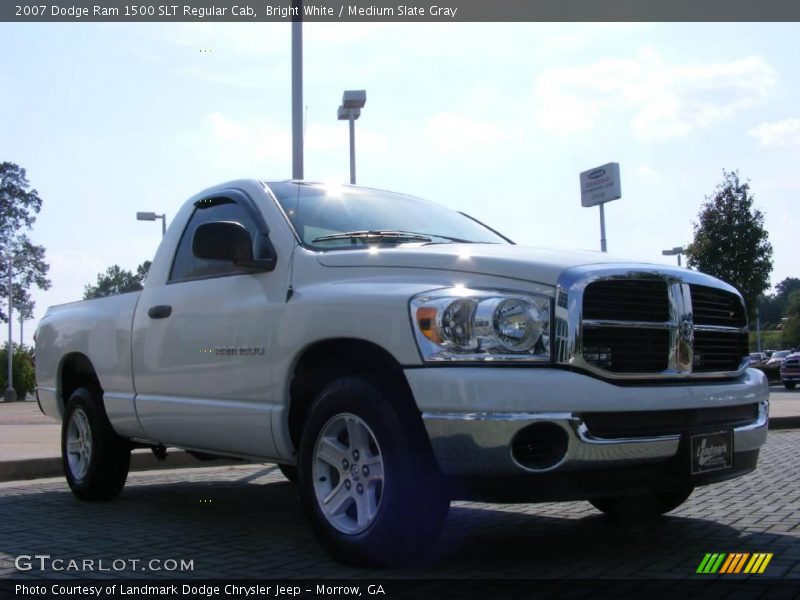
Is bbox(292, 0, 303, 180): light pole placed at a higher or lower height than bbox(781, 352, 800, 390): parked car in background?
higher

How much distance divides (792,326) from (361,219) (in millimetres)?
122033

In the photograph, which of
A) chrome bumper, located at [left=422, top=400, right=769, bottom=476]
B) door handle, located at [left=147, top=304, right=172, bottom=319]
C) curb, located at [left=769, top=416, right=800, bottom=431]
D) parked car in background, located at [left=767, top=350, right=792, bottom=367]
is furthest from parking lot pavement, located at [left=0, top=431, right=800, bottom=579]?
parked car in background, located at [left=767, top=350, right=792, bottom=367]

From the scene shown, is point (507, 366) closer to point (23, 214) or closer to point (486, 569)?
point (486, 569)

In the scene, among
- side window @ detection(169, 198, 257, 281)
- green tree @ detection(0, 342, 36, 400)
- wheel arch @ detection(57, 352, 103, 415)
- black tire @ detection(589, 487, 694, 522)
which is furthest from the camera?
green tree @ detection(0, 342, 36, 400)

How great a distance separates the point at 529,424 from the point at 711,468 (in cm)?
104

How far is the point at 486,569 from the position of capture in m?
4.29

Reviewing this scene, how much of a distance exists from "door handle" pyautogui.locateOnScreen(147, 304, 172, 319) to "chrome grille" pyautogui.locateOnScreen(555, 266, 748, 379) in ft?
9.07

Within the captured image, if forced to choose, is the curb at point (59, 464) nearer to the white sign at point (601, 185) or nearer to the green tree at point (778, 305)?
the white sign at point (601, 185)

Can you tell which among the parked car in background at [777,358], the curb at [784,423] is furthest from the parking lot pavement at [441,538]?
the parked car in background at [777,358]

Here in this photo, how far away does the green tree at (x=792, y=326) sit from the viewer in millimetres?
114750

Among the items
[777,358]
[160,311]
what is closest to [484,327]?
[160,311]

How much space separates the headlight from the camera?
3879 mm

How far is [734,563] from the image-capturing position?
428 centimetres

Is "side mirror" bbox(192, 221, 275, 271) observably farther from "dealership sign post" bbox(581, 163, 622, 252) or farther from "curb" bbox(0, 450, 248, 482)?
"dealership sign post" bbox(581, 163, 622, 252)
